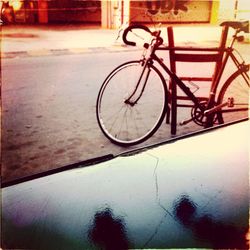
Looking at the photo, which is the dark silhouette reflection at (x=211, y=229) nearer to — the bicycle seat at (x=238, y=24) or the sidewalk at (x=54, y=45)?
the bicycle seat at (x=238, y=24)

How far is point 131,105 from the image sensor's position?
3.69 meters

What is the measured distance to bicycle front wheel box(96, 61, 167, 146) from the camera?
11.7 feet

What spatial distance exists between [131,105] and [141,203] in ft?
5.92

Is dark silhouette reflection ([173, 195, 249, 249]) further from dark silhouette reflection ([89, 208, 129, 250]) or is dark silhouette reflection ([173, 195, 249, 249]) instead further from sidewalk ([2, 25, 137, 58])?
sidewalk ([2, 25, 137, 58])

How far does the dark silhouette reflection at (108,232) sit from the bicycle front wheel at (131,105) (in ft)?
5.73

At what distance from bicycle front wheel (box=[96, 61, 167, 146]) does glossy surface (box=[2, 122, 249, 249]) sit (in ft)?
3.45

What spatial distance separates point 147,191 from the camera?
7.04ft

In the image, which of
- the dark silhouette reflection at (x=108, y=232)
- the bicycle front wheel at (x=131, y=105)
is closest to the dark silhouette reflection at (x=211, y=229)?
the dark silhouette reflection at (x=108, y=232)

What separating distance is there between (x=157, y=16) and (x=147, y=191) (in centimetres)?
2065

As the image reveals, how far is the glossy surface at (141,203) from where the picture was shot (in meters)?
1.70

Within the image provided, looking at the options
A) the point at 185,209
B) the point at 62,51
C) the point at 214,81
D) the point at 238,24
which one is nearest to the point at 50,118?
the point at 214,81

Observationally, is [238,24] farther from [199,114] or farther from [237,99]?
[237,99]

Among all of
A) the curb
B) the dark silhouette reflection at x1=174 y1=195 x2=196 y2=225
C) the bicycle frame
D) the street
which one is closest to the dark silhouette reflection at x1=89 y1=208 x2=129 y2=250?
the dark silhouette reflection at x1=174 y1=195 x2=196 y2=225

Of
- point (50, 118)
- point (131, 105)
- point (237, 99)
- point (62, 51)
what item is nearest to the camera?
point (131, 105)
